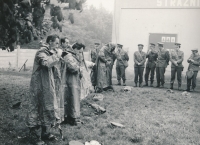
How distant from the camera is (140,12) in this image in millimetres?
18969

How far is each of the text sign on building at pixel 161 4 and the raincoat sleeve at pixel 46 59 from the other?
14941mm

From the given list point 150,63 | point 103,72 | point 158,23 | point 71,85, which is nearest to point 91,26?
point 158,23

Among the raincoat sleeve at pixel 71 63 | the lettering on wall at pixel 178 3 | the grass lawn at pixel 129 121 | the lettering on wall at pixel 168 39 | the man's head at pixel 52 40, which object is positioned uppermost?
the lettering on wall at pixel 178 3

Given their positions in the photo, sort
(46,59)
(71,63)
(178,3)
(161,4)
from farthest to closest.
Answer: (161,4)
(178,3)
(71,63)
(46,59)

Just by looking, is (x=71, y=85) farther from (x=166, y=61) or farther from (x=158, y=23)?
(x=158, y=23)

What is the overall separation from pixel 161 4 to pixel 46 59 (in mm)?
15516

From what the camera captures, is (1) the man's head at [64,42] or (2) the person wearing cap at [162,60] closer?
(1) the man's head at [64,42]

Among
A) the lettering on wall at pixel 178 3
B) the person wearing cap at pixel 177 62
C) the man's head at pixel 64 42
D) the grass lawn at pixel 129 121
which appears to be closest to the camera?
the grass lawn at pixel 129 121

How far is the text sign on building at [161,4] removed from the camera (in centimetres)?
1733

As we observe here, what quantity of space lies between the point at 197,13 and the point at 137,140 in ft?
49.3

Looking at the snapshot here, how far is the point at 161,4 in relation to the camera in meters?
18.3

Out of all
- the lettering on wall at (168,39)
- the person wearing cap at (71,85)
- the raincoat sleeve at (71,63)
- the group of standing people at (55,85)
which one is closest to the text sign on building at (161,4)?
the lettering on wall at (168,39)

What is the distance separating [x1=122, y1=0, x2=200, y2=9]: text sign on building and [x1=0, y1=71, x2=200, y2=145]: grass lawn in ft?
31.4

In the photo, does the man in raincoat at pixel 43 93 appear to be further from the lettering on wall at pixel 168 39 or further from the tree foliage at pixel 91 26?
the tree foliage at pixel 91 26
